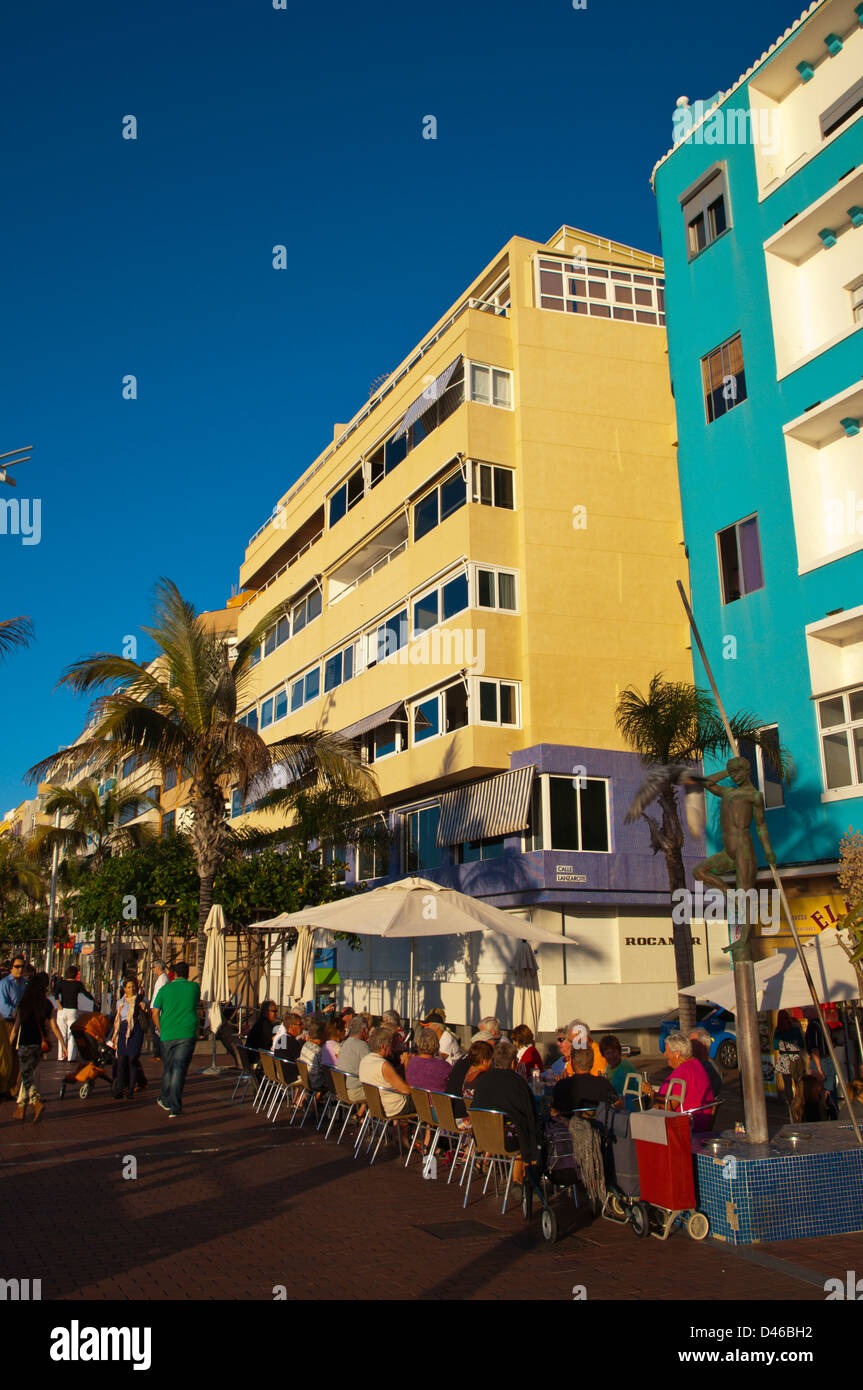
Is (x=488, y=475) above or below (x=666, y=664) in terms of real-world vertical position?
above

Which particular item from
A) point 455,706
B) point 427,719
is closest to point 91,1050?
point 455,706

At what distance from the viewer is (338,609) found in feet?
112

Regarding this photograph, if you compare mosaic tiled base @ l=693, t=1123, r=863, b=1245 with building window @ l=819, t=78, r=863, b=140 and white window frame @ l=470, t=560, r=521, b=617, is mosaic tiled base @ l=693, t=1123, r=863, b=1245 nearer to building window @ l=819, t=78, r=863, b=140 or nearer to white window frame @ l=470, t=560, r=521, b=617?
white window frame @ l=470, t=560, r=521, b=617

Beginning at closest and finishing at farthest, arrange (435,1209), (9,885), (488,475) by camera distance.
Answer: (435,1209), (488,475), (9,885)

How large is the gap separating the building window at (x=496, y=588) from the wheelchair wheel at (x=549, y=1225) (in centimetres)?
1798

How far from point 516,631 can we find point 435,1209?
17.3m

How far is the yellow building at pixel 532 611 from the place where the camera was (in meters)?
24.2

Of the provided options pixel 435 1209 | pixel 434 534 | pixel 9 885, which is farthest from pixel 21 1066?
pixel 9 885

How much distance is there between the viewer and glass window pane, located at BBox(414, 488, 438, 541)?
27991mm

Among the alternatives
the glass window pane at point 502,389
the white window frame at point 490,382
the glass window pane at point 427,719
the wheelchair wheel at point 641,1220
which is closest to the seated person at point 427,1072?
the wheelchair wheel at point 641,1220

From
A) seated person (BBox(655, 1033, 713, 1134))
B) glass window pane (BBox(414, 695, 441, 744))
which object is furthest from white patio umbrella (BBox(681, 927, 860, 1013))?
glass window pane (BBox(414, 695, 441, 744))

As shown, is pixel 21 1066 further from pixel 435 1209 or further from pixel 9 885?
pixel 9 885

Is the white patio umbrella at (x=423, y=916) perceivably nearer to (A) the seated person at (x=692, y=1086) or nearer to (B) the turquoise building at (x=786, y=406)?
(A) the seated person at (x=692, y=1086)
